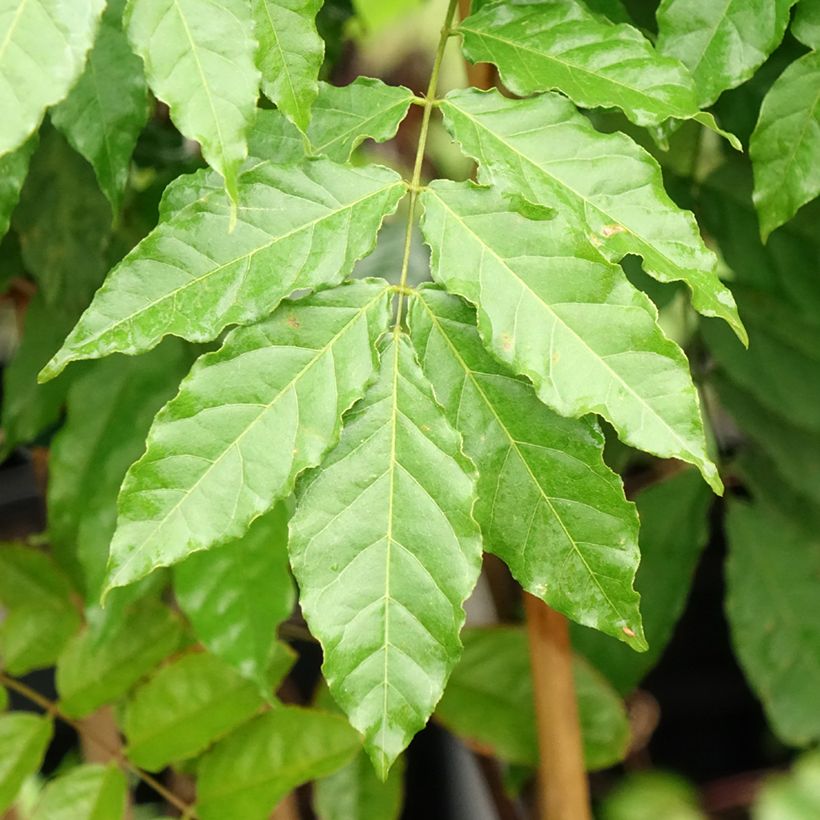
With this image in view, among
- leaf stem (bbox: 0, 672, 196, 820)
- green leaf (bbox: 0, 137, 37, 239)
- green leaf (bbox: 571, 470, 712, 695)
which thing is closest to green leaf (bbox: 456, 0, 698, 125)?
green leaf (bbox: 0, 137, 37, 239)

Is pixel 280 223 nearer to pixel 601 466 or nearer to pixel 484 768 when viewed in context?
pixel 601 466

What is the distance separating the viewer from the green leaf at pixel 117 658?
729 millimetres

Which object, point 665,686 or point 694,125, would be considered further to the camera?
point 665,686

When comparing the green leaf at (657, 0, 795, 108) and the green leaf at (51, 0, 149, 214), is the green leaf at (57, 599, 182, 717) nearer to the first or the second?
the green leaf at (51, 0, 149, 214)

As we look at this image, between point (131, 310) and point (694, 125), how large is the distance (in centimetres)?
50

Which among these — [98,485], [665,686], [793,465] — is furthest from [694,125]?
[665,686]

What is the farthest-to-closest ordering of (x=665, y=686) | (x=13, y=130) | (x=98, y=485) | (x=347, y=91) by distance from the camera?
(x=665, y=686)
(x=98, y=485)
(x=347, y=91)
(x=13, y=130)

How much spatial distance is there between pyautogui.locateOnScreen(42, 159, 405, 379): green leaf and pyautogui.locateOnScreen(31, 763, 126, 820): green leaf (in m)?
0.43

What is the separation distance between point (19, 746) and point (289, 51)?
57 cm

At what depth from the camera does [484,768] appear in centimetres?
108

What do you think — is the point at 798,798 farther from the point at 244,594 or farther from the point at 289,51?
the point at 289,51

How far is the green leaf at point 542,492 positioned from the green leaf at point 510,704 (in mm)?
416

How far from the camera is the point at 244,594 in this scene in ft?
1.98

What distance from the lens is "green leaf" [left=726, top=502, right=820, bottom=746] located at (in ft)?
2.62
